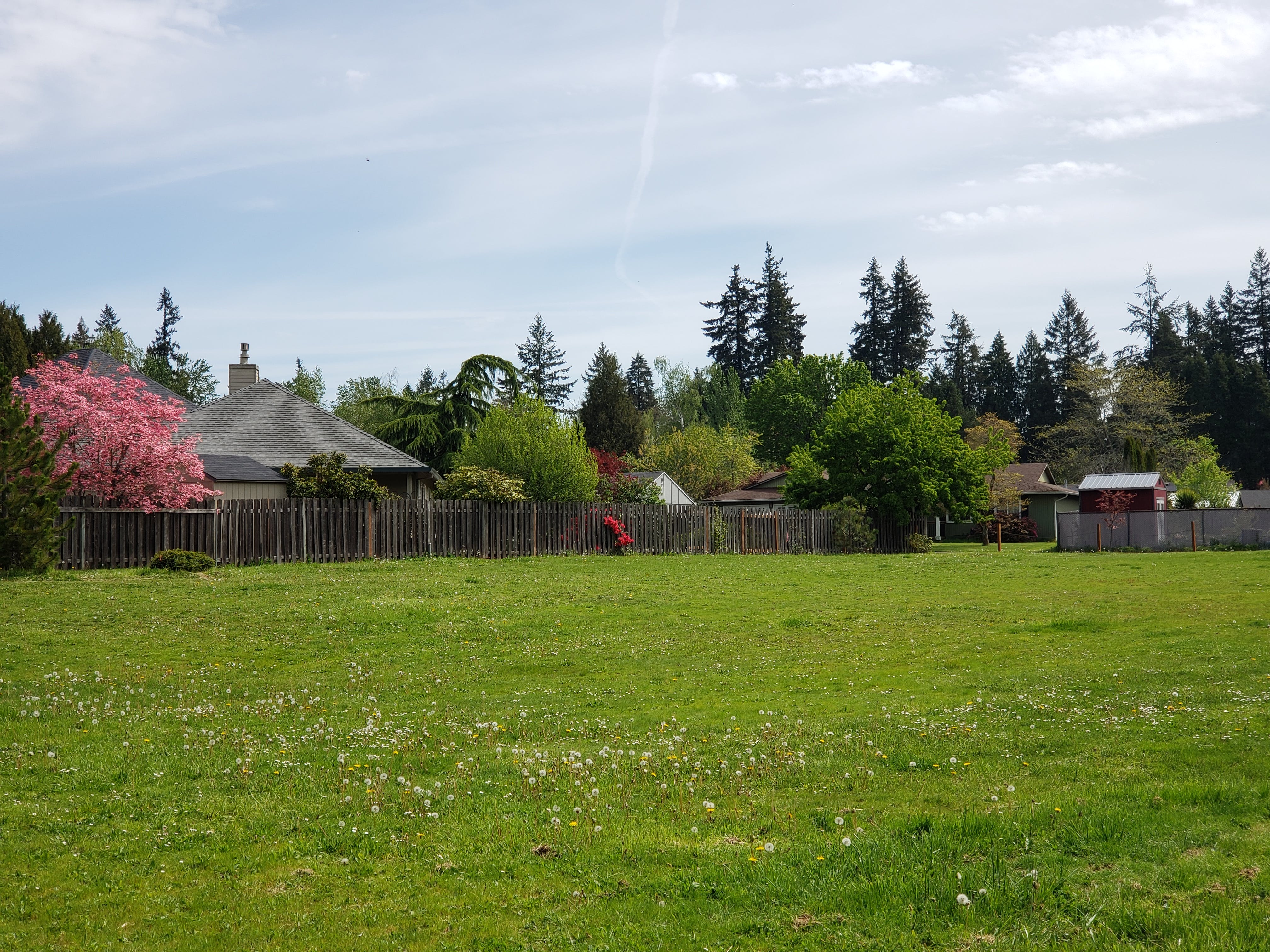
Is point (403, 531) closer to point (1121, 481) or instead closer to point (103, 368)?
point (103, 368)

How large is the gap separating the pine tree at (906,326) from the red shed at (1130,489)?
45112 millimetres

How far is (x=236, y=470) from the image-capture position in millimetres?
32750

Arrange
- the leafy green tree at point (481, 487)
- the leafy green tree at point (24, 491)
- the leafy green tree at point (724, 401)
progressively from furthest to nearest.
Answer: the leafy green tree at point (724, 401)
the leafy green tree at point (481, 487)
the leafy green tree at point (24, 491)

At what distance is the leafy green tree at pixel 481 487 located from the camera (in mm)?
31141

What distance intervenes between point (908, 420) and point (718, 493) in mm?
34295

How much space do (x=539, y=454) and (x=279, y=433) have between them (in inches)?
400

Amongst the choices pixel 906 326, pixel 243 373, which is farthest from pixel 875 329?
pixel 243 373

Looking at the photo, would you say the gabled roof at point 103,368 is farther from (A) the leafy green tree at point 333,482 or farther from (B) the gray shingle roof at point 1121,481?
(B) the gray shingle roof at point 1121,481

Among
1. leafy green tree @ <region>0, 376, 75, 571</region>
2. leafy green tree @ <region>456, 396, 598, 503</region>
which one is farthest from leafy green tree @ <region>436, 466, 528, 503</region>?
leafy green tree @ <region>0, 376, 75, 571</region>

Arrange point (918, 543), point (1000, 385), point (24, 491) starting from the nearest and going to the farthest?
point (24, 491) → point (918, 543) → point (1000, 385)

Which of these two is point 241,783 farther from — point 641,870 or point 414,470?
point 414,470

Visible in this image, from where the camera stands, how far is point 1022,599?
20.1m

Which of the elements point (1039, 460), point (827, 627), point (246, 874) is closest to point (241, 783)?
point (246, 874)

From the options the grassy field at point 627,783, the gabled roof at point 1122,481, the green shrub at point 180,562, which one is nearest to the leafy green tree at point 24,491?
the green shrub at point 180,562
